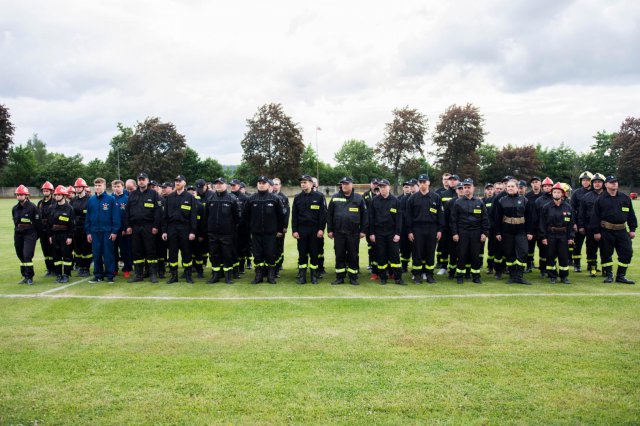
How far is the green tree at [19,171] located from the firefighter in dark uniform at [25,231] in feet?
228

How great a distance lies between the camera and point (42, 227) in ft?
33.8

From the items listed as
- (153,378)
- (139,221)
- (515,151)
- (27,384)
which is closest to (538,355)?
(153,378)

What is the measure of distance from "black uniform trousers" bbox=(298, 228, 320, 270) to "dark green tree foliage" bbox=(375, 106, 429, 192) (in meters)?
49.8

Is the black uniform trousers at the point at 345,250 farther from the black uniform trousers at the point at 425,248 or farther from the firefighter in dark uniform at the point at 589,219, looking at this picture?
the firefighter in dark uniform at the point at 589,219

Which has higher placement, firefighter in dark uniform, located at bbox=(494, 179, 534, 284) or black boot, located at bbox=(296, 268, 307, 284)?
firefighter in dark uniform, located at bbox=(494, 179, 534, 284)

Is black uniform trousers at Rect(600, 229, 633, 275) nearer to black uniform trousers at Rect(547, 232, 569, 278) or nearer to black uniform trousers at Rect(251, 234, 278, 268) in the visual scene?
black uniform trousers at Rect(547, 232, 569, 278)

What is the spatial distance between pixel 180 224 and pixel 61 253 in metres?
2.84

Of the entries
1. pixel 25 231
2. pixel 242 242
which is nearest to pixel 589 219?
pixel 242 242

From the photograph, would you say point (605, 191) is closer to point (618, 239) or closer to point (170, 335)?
point (618, 239)

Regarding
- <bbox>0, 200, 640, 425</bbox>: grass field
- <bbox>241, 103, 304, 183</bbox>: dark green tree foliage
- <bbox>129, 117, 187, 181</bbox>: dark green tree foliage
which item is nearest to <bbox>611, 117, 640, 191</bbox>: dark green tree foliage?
<bbox>241, 103, 304, 183</bbox>: dark green tree foliage

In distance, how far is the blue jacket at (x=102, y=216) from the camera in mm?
10023

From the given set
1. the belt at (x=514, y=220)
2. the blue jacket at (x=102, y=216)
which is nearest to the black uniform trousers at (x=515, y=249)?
the belt at (x=514, y=220)

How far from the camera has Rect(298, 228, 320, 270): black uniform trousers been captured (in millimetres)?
9853

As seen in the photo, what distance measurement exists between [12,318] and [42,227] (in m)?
3.95
